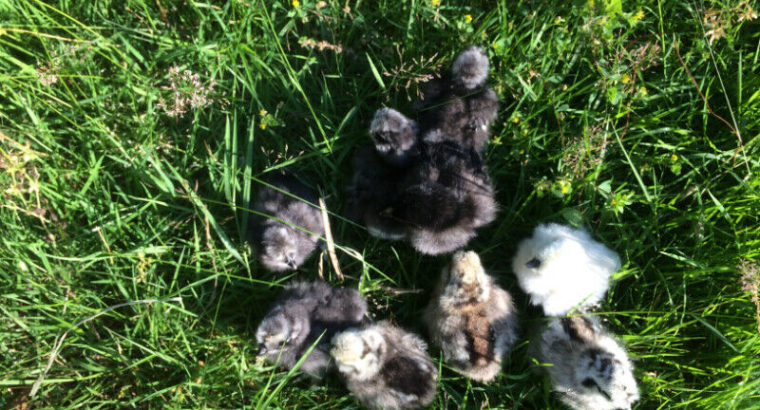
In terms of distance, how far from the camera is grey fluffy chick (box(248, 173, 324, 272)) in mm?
3412

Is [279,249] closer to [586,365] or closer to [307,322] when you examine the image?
[307,322]

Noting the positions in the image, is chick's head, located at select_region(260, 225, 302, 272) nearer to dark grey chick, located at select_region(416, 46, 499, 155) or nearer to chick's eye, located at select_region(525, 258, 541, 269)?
dark grey chick, located at select_region(416, 46, 499, 155)

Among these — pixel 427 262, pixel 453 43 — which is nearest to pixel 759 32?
pixel 453 43

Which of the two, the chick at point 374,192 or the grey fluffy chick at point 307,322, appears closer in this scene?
the grey fluffy chick at point 307,322

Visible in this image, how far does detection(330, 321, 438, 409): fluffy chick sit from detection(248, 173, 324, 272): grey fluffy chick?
0.69m

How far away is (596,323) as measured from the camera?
3.59 meters

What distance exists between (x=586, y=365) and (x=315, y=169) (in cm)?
241

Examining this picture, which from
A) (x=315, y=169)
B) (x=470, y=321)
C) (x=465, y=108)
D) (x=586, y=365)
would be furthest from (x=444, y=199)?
(x=586, y=365)

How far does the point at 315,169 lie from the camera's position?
12.5ft

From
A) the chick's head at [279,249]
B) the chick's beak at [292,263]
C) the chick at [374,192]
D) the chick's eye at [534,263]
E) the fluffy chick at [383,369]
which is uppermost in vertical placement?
the chick at [374,192]

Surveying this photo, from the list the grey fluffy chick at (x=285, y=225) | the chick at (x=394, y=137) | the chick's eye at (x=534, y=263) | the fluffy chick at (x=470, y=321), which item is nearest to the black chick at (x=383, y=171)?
the chick at (x=394, y=137)

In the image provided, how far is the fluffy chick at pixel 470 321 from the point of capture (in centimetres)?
339

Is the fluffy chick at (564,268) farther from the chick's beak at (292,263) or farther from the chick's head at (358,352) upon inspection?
the chick's beak at (292,263)

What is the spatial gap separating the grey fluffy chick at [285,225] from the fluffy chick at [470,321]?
1.05 m
